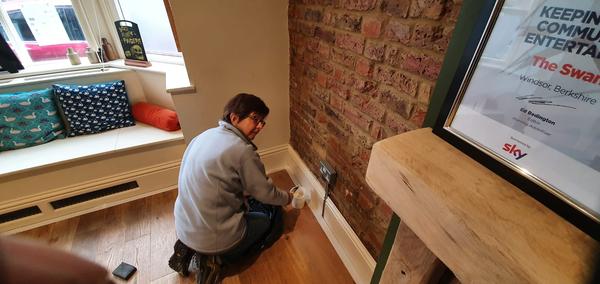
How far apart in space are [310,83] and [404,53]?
73 centimetres

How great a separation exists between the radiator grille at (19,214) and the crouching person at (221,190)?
1.12 m

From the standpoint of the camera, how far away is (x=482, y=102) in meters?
0.40

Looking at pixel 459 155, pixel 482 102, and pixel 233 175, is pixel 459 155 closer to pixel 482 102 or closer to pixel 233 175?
pixel 482 102

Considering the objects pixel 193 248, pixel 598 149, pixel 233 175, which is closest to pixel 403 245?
pixel 598 149

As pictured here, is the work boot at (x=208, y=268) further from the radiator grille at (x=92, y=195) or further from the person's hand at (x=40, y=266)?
the person's hand at (x=40, y=266)

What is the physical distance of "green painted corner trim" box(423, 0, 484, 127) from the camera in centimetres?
41

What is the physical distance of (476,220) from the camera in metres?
0.33

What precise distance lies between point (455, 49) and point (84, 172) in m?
2.10

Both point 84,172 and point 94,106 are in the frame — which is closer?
point 84,172

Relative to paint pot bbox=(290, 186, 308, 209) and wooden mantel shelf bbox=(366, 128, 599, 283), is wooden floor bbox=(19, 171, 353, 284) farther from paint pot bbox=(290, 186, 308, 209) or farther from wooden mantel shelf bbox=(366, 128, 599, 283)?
wooden mantel shelf bbox=(366, 128, 599, 283)

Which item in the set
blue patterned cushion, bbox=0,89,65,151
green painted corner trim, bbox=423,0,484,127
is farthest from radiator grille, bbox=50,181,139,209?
green painted corner trim, bbox=423,0,484,127

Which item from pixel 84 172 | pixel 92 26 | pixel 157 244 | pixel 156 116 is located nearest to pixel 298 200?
pixel 157 244

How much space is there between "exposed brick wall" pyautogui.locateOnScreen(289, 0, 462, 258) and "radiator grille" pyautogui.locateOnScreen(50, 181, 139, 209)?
1.31 m

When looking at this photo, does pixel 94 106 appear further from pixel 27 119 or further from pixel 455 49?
pixel 455 49
